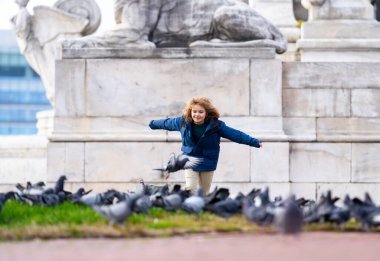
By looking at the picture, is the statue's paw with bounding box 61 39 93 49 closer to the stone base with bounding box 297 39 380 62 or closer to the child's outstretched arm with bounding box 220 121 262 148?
the child's outstretched arm with bounding box 220 121 262 148

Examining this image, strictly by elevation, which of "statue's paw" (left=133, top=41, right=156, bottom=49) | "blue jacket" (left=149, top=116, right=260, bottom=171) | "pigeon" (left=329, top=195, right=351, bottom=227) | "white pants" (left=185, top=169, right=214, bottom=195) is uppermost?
"statue's paw" (left=133, top=41, right=156, bottom=49)

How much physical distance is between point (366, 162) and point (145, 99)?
311cm

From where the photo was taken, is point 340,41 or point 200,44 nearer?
point 200,44

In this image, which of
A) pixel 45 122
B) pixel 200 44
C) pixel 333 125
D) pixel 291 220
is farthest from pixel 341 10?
pixel 291 220

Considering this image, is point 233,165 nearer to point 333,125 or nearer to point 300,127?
point 300,127

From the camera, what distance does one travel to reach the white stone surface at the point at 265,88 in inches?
528

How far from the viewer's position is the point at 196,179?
11109 millimetres

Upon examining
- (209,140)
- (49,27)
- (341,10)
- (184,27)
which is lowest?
(209,140)

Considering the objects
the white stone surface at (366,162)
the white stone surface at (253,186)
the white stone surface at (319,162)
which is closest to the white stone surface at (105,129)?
the white stone surface at (253,186)

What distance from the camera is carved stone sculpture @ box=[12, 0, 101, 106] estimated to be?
52.0 ft

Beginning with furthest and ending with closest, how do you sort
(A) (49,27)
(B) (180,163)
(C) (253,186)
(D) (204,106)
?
(A) (49,27) < (C) (253,186) < (D) (204,106) < (B) (180,163)

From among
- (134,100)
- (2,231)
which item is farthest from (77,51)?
(2,231)

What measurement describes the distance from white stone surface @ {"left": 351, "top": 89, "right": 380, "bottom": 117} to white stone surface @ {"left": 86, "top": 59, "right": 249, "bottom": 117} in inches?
59.8

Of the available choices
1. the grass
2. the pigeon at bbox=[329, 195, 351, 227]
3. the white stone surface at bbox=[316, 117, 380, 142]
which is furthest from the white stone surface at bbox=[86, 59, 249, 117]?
the pigeon at bbox=[329, 195, 351, 227]
